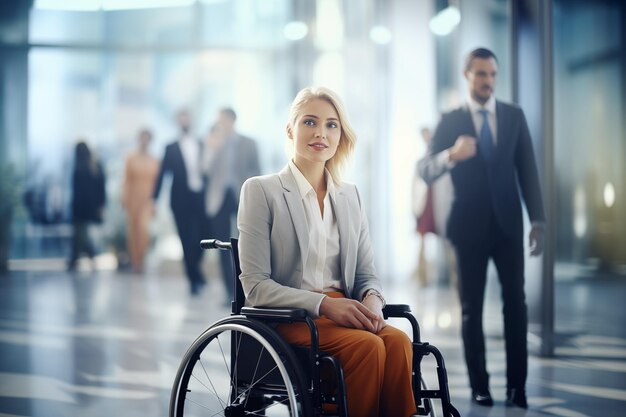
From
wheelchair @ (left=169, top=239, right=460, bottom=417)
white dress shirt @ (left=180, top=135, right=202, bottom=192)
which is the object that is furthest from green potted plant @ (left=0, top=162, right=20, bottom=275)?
wheelchair @ (left=169, top=239, right=460, bottom=417)

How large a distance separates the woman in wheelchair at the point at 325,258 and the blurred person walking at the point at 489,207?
107 centimetres

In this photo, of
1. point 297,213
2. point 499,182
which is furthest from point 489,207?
point 297,213

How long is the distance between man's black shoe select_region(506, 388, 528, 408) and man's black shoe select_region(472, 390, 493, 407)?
0.08 metres

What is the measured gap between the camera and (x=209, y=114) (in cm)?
1174

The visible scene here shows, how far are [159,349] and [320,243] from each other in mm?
2764

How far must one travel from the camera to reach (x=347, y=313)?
7.26 ft

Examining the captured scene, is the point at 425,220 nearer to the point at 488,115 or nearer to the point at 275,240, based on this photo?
the point at 488,115

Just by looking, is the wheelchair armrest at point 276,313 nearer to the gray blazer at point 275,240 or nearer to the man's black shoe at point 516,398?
the gray blazer at point 275,240

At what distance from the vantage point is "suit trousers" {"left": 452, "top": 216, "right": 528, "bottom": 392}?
3.39m

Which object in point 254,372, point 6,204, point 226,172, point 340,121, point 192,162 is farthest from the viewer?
point 6,204

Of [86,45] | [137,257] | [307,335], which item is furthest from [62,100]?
[307,335]

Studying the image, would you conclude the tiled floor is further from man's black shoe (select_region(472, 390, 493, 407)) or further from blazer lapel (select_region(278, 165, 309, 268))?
blazer lapel (select_region(278, 165, 309, 268))

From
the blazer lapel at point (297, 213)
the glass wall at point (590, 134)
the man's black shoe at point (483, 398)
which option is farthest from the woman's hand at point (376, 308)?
the glass wall at point (590, 134)

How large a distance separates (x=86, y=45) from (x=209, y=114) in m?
2.21
